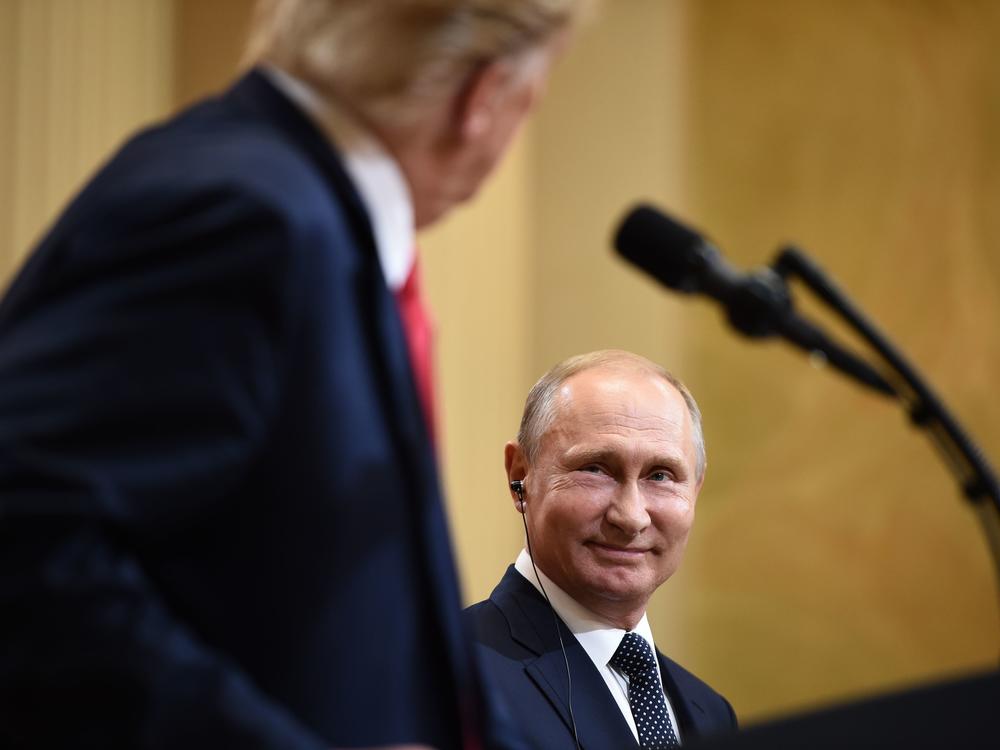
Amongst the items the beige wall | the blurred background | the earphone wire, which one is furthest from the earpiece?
the blurred background

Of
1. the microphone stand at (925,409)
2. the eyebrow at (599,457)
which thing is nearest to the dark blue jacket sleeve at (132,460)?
the microphone stand at (925,409)

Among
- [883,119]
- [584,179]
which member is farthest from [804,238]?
[584,179]

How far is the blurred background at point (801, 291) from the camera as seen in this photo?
18.3ft

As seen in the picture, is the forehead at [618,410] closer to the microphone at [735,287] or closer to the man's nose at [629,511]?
the man's nose at [629,511]

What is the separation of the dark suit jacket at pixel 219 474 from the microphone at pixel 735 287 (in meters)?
0.58

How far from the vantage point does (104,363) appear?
109 centimetres

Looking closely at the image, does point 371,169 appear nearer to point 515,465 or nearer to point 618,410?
point 618,410

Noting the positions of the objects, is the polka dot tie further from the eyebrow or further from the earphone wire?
the eyebrow

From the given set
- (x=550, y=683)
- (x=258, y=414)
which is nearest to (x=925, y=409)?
(x=550, y=683)

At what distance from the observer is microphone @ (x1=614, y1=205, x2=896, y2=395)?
1.70m

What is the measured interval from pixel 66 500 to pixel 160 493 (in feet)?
0.22

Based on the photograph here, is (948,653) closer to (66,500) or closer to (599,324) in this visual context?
(599,324)

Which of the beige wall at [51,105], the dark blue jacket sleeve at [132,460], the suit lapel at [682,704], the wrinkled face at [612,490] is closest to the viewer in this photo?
the dark blue jacket sleeve at [132,460]

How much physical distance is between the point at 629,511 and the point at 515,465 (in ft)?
0.90
